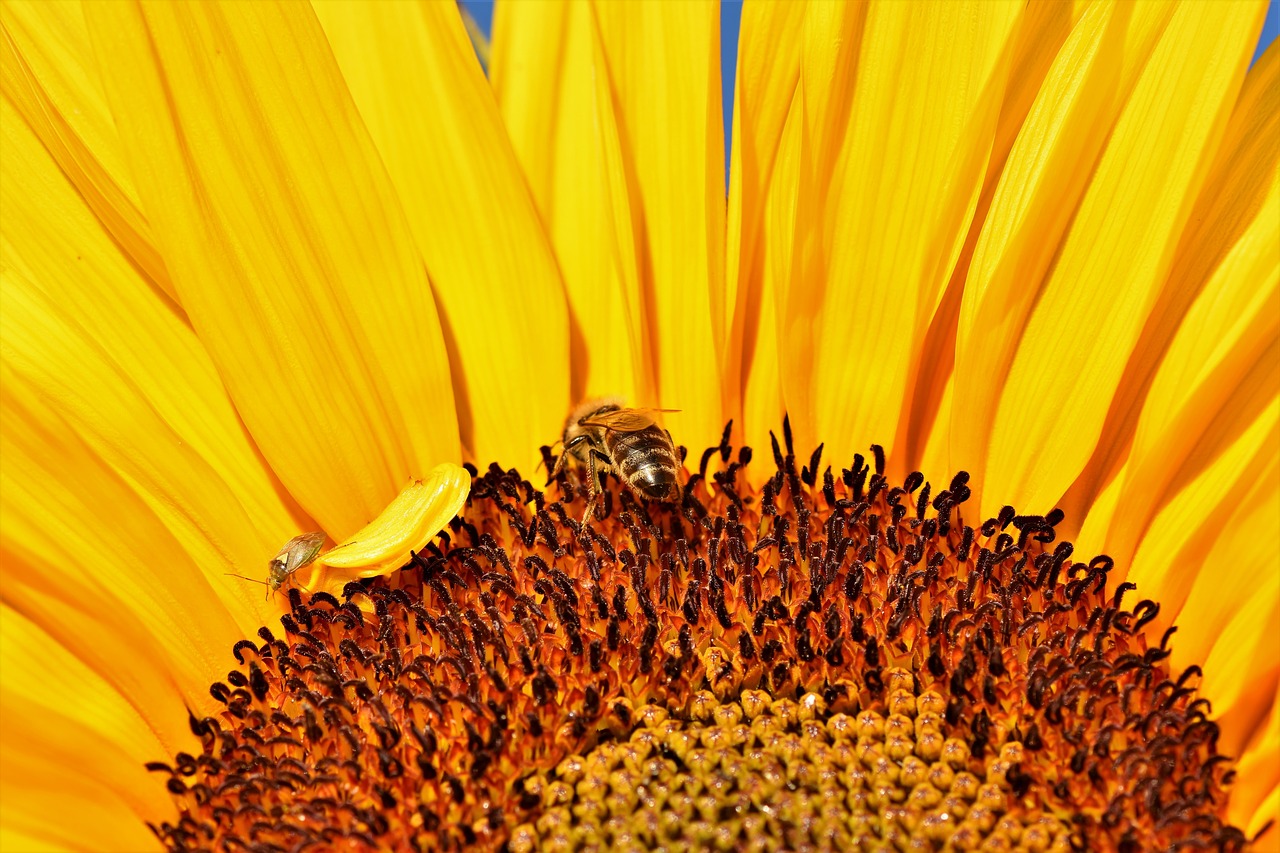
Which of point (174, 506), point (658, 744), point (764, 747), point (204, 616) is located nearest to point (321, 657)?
point (204, 616)

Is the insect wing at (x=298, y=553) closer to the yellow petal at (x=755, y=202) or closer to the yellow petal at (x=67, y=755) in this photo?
the yellow petal at (x=67, y=755)

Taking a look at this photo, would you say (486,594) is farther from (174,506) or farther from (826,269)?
(826,269)

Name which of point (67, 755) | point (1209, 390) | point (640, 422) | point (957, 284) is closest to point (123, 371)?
point (67, 755)

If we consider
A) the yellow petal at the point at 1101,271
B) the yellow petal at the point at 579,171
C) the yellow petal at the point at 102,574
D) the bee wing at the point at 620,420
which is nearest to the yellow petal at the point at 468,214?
the yellow petal at the point at 579,171

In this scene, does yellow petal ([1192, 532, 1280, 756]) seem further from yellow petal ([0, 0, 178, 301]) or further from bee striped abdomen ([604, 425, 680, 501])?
yellow petal ([0, 0, 178, 301])

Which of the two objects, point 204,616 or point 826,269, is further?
point 826,269

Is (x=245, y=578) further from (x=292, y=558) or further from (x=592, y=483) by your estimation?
(x=592, y=483)

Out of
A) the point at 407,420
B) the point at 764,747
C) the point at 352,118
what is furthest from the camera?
the point at 407,420
